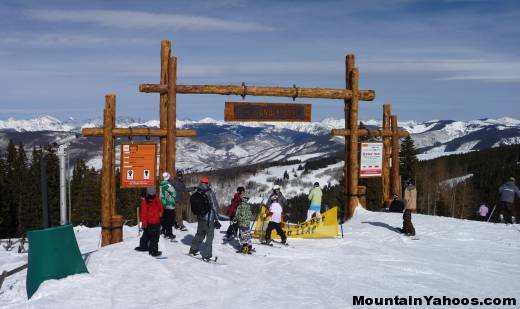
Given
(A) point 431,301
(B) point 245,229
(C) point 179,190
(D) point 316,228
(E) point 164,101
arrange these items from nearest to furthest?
1. (A) point 431,301
2. (B) point 245,229
3. (C) point 179,190
4. (D) point 316,228
5. (E) point 164,101

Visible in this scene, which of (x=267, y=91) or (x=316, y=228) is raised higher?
(x=267, y=91)

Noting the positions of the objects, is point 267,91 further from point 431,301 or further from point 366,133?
point 431,301

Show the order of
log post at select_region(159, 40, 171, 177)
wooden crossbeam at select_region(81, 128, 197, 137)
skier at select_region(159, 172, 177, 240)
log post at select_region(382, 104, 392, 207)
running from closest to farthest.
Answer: skier at select_region(159, 172, 177, 240)
wooden crossbeam at select_region(81, 128, 197, 137)
log post at select_region(159, 40, 171, 177)
log post at select_region(382, 104, 392, 207)

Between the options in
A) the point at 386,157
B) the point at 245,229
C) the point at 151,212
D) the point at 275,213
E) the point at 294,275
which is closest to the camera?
the point at 294,275

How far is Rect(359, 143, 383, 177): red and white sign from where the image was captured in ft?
65.2

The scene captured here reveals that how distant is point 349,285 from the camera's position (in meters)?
10.3

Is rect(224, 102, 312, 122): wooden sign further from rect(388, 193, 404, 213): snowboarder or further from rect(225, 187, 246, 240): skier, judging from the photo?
rect(388, 193, 404, 213): snowboarder

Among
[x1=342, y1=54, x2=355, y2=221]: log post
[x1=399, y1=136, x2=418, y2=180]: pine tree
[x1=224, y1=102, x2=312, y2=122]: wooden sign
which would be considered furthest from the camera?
[x1=399, y1=136, x2=418, y2=180]: pine tree

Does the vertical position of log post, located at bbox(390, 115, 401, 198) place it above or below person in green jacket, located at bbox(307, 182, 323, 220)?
above

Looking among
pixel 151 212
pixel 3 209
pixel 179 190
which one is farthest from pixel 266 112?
pixel 3 209

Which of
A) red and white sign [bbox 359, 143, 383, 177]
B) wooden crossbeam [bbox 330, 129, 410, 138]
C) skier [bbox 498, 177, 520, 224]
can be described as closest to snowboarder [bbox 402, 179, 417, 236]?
red and white sign [bbox 359, 143, 383, 177]

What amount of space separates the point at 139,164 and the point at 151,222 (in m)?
4.22

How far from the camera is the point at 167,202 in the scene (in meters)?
14.9

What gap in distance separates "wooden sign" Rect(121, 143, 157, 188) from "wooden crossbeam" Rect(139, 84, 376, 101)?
1906 millimetres
